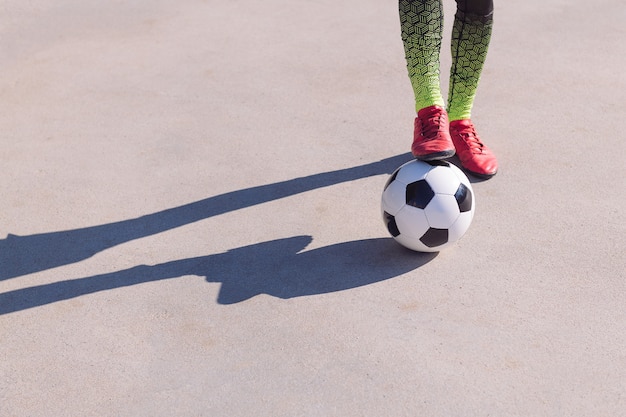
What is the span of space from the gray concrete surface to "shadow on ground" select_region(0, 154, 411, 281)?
0.04 ft

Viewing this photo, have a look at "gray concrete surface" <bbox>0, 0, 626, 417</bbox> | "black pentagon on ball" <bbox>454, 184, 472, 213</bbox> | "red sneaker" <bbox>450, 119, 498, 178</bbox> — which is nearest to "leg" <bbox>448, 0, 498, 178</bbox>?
"red sneaker" <bbox>450, 119, 498, 178</bbox>

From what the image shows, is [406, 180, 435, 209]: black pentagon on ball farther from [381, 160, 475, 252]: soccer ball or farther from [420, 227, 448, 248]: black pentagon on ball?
[420, 227, 448, 248]: black pentagon on ball

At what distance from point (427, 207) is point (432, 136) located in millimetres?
569

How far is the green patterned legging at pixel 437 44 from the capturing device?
4.07 m

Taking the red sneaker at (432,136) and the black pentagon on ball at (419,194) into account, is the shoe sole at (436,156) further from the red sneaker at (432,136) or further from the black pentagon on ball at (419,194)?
the black pentagon on ball at (419,194)

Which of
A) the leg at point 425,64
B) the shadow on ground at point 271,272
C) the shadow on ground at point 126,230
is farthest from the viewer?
the leg at point 425,64

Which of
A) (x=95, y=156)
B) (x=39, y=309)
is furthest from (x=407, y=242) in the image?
(x=95, y=156)

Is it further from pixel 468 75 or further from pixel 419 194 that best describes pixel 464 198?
pixel 468 75

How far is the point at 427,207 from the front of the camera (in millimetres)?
3553

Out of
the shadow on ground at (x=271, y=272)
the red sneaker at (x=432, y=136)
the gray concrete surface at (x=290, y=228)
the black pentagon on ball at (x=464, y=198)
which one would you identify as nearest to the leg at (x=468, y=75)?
the gray concrete surface at (x=290, y=228)

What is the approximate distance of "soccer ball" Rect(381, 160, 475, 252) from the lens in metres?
3.56

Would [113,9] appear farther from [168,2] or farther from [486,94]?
[486,94]

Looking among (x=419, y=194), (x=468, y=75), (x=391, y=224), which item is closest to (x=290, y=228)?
(x=391, y=224)

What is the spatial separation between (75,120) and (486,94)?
247 centimetres
